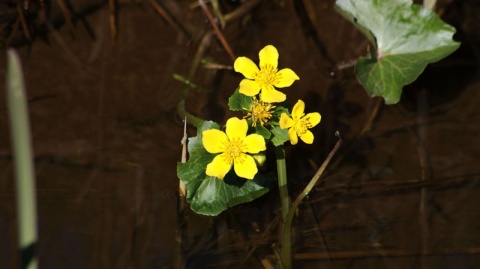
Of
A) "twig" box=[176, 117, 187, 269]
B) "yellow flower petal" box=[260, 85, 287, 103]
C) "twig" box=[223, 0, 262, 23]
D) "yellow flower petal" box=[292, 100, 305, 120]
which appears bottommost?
"twig" box=[176, 117, 187, 269]

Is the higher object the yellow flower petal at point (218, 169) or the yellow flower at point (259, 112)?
the yellow flower at point (259, 112)

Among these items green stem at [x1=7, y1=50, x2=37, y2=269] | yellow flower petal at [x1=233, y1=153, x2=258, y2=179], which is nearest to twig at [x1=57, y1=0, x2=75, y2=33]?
yellow flower petal at [x1=233, y1=153, x2=258, y2=179]

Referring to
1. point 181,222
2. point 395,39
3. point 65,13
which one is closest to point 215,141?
point 181,222

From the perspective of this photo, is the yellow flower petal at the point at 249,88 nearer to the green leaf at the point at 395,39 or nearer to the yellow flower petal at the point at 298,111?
the yellow flower petal at the point at 298,111

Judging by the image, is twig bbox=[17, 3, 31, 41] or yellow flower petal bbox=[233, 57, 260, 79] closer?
yellow flower petal bbox=[233, 57, 260, 79]

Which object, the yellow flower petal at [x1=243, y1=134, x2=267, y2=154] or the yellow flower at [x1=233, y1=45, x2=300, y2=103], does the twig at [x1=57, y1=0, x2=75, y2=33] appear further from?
the yellow flower petal at [x1=243, y1=134, x2=267, y2=154]

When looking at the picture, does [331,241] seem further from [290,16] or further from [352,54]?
[290,16]

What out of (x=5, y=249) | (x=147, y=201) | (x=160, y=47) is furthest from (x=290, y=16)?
(x=5, y=249)

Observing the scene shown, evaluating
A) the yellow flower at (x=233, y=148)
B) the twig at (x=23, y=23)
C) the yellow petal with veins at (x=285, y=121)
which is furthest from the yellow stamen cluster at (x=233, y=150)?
the twig at (x=23, y=23)
